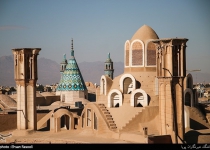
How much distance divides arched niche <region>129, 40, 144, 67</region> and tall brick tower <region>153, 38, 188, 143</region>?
4.39m

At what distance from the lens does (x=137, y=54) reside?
2612 cm

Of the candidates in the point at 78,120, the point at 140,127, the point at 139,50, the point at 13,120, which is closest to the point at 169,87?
the point at 140,127

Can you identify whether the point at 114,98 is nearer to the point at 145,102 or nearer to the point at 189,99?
the point at 145,102

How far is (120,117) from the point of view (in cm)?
2428

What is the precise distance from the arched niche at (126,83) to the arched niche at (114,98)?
0.33m

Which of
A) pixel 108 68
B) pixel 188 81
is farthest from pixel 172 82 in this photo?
pixel 108 68

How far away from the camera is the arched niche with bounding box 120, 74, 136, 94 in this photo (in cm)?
2547

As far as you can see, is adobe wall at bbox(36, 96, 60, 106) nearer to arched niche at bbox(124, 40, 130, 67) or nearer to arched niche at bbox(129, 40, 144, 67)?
arched niche at bbox(124, 40, 130, 67)

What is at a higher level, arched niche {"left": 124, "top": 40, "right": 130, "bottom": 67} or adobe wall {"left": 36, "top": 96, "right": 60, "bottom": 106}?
arched niche {"left": 124, "top": 40, "right": 130, "bottom": 67}

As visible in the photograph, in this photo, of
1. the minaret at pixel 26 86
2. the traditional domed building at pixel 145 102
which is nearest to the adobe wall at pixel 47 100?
the traditional domed building at pixel 145 102

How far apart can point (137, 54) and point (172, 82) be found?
5232 millimetres

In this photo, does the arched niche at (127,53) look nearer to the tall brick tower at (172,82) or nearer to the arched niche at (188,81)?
the arched niche at (188,81)

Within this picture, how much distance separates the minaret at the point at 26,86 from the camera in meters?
25.5

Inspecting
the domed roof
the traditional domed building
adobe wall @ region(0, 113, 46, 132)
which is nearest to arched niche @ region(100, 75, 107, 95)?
the traditional domed building
